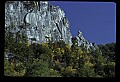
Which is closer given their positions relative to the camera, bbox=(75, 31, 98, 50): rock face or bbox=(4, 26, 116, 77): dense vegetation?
bbox=(4, 26, 116, 77): dense vegetation

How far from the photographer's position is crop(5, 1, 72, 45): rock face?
8336mm

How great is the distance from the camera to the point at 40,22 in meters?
8.88

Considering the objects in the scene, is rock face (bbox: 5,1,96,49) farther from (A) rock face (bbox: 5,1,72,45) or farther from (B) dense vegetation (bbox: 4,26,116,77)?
(B) dense vegetation (bbox: 4,26,116,77)

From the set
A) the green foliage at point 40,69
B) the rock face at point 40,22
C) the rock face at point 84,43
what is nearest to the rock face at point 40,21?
the rock face at point 40,22

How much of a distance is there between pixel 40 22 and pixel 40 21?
0.09m

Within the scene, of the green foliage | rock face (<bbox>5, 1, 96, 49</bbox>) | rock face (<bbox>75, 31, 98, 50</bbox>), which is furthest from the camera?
rock face (<bbox>5, 1, 96, 49</bbox>)

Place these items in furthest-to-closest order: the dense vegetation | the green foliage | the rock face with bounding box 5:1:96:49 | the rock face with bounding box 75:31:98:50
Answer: the rock face with bounding box 5:1:96:49 < the rock face with bounding box 75:31:98:50 < the dense vegetation < the green foliage

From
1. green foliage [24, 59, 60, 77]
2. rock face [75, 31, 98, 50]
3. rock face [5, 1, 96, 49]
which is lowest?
green foliage [24, 59, 60, 77]

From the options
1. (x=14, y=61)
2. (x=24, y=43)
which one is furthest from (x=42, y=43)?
(x=14, y=61)

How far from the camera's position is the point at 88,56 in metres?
8.02

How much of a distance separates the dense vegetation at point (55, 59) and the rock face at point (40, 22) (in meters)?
0.24

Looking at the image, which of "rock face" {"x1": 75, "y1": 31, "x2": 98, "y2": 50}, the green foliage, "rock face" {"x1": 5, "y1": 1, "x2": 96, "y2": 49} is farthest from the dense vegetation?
"rock face" {"x1": 5, "y1": 1, "x2": 96, "y2": 49}
